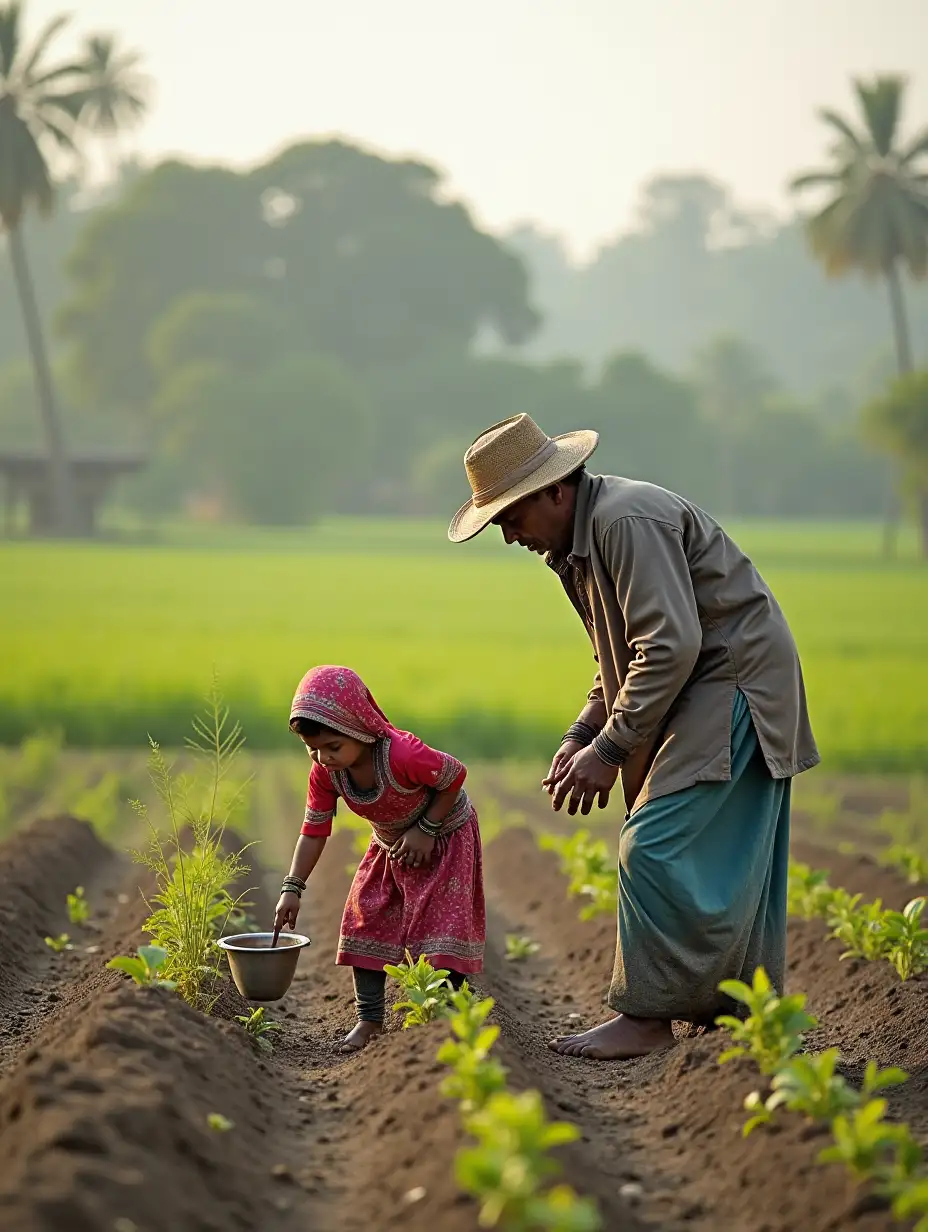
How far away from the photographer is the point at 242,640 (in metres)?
18.0

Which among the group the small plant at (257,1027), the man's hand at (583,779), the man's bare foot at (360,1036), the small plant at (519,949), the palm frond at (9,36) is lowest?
the small plant at (519,949)

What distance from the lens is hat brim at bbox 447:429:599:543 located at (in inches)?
163

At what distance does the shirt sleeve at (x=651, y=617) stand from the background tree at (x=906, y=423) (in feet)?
99.0

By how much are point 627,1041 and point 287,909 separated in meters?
0.99

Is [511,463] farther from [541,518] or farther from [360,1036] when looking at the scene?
[360,1036]

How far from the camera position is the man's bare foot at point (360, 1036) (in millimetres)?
4477

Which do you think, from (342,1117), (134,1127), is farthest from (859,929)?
(134,1127)

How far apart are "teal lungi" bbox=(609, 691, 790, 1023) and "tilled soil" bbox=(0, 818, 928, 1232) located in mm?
180

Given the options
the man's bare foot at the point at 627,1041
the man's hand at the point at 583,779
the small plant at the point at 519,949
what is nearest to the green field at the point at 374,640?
the small plant at the point at 519,949

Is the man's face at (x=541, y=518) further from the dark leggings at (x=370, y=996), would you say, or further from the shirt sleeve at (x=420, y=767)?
the dark leggings at (x=370, y=996)

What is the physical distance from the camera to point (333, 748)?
14.2 feet

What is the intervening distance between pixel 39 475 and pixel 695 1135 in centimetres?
3349

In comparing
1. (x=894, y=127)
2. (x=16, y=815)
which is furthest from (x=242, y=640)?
(x=894, y=127)

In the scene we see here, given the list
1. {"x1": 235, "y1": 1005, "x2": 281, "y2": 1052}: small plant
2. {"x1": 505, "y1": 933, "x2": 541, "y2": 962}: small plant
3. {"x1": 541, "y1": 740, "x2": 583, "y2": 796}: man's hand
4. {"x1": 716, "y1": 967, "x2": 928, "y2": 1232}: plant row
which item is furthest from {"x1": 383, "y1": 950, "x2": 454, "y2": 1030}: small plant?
{"x1": 505, "y1": 933, "x2": 541, "y2": 962}: small plant
